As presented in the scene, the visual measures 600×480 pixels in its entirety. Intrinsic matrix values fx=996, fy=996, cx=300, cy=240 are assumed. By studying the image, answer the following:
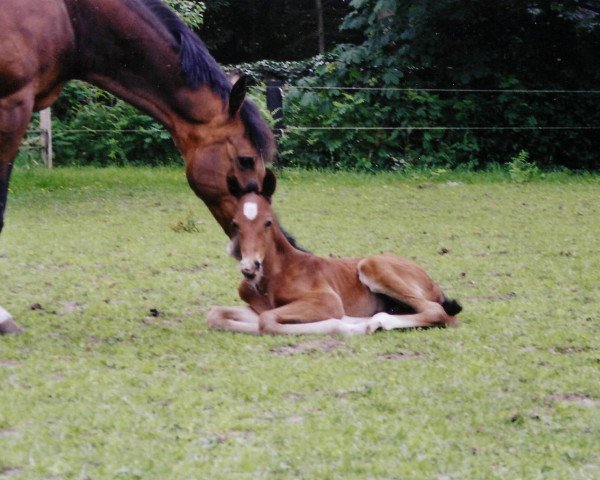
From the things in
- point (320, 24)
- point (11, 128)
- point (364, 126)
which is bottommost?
point (364, 126)

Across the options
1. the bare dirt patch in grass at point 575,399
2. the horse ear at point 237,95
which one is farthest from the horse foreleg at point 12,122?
the bare dirt patch in grass at point 575,399

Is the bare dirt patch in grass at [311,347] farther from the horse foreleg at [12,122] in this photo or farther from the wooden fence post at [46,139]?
the wooden fence post at [46,139]

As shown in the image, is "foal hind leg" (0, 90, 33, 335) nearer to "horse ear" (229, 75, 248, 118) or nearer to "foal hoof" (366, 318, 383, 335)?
"horse ear" (229, 75, 248, 118)

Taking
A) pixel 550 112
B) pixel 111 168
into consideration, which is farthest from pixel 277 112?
pixel 550 112

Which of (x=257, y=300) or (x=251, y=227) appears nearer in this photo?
(x=251, y=227)

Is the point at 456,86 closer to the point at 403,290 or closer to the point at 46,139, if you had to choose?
the point at 46,139

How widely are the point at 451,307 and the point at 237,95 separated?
172 cm

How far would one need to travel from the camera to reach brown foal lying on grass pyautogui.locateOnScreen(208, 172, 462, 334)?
17.9ft

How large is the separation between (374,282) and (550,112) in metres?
11.6

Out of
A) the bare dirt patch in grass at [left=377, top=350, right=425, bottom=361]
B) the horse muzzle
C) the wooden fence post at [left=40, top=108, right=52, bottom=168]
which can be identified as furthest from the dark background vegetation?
the bare dirt patch in grass at [left=377, top=350, right=425, bottom=361]

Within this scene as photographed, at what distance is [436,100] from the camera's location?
16266 mm

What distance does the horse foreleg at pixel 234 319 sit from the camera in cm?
552

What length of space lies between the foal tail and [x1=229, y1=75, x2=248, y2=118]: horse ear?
163 centimetres

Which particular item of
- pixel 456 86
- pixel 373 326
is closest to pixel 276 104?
pixel 456 86
